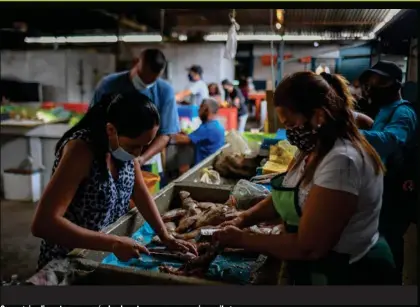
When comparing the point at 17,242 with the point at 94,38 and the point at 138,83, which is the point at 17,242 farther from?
the point at 94,38

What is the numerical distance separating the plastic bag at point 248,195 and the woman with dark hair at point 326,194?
37 cm

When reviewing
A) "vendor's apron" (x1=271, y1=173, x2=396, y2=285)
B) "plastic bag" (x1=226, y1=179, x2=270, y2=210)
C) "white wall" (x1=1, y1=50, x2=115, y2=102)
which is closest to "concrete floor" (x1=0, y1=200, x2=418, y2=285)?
"plastic bag" (x1=226, y1=179, x2=270, y2=210)

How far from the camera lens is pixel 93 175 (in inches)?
71.5

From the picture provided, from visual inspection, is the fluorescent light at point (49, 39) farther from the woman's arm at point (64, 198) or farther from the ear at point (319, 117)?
the ear at point (319, 117)

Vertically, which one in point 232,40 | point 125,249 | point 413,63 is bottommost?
point 125,249

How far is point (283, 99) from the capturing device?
164cm

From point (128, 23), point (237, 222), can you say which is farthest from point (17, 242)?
point (128, 23)

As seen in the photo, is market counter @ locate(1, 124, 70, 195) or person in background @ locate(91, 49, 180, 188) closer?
person in background @ locate(91, 49, 180, 188)

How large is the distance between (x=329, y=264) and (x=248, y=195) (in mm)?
609

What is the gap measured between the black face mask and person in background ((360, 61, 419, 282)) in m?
0.26

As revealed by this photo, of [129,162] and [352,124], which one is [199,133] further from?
[352,124]

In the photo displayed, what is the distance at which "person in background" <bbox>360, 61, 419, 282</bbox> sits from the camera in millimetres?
1830

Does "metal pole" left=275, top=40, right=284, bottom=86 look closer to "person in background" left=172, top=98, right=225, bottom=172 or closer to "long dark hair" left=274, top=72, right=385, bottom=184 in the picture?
"person in background" left=172, top=98, right=225, bottom=172

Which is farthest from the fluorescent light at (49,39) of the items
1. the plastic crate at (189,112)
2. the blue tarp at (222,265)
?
the blue tarp at (222,265)
